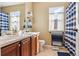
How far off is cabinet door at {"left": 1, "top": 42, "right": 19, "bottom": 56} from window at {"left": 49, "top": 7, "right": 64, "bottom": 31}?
0.62 metres

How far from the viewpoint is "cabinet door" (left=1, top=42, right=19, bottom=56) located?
1118 mm

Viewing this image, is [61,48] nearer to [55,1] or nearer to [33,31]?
[33,31]

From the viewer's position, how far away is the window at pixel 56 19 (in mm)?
1646

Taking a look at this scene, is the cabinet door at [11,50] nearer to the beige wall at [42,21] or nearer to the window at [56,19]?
the beige wall at [42,21]

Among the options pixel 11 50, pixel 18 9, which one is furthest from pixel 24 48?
pixel 18 9

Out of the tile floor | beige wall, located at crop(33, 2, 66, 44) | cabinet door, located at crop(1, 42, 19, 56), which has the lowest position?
the tile floor

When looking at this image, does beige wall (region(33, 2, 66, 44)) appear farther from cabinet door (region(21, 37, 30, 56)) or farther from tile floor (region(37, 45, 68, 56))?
cabinet door (region(21, 37, 30, 56))

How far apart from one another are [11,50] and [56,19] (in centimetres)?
86

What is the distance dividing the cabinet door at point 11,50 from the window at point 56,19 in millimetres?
624

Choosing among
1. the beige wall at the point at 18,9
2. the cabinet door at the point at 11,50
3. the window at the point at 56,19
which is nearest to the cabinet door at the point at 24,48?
the cabinet door at the point at 11,50

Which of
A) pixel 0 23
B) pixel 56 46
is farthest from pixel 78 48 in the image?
pixel 0 23

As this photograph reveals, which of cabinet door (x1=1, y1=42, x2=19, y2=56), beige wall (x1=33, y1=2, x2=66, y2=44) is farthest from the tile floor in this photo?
cabinet door (x1=1, y1=42, x2=19, y2=56)

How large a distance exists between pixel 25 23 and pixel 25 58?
1.94 ft

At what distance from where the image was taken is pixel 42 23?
1665 mm
